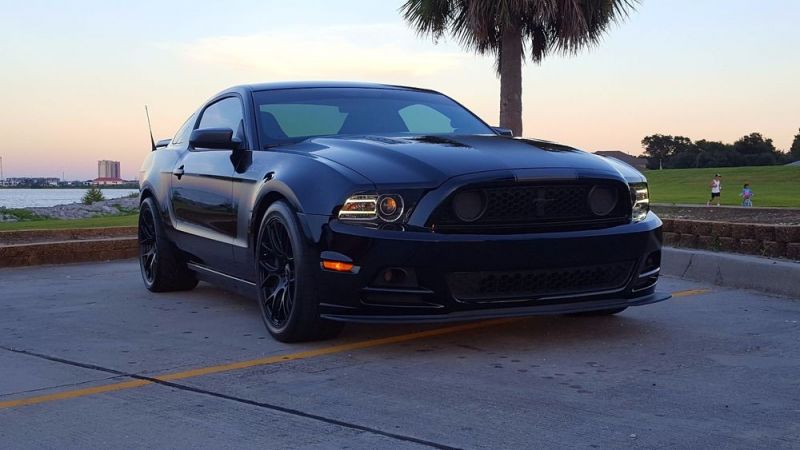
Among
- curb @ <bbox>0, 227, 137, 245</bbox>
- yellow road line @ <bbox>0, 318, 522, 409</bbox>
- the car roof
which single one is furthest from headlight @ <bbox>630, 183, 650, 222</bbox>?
curb @ <bbox>0, 227, 137, 245</bbox>

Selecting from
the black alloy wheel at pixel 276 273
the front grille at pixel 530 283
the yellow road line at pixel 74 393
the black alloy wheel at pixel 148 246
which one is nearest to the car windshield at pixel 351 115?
the black alloy wheel at pixel 276 273

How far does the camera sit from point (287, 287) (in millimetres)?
5312

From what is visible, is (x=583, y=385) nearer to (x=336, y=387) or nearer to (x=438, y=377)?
(x=438, y=377)

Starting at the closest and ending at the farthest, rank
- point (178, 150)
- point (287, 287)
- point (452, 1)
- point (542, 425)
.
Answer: point (542, 425) → point (287, 287) → point (178, 150) → point (452, 1)

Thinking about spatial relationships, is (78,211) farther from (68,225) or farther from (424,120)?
(424,120)

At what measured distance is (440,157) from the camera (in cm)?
510

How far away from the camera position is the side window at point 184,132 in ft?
24.8

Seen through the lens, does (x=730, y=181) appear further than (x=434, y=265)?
Yes

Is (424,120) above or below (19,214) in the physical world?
above

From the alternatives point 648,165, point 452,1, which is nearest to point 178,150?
point 452,1

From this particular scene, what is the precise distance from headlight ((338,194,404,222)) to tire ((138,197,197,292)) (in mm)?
2741

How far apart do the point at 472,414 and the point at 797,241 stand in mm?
4868

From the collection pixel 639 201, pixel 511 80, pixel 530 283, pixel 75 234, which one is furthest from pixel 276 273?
pixel 511 80

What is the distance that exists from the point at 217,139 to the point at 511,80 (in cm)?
1287
